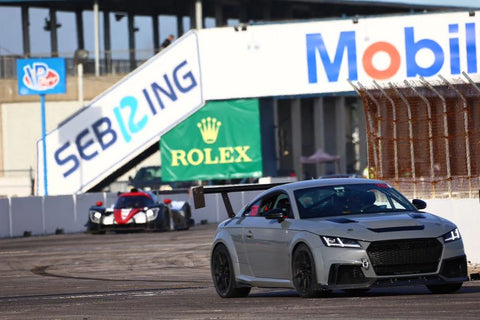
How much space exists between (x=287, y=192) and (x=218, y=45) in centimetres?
3191

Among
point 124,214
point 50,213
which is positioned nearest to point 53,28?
point 50,213

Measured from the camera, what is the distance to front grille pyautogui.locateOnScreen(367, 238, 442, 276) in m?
13.7

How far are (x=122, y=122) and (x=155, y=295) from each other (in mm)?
31186

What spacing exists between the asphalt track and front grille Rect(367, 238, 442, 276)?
0.31 metres

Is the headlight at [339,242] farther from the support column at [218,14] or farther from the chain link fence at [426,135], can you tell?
the support column at [218,14]

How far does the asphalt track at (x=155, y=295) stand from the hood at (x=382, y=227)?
655 mm

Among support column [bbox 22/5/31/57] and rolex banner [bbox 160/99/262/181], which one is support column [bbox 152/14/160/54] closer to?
support column [bbox 22/5/31/57]

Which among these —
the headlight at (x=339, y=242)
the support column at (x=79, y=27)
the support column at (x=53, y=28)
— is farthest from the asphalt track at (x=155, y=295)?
the support column at (x=79, y=27)

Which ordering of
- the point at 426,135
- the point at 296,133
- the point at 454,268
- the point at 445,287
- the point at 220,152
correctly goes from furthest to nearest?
1. the point at 296,133
2. the point at 220,152
3. the point at 426,135
4. the point at 445,287
5. the point at 454,268

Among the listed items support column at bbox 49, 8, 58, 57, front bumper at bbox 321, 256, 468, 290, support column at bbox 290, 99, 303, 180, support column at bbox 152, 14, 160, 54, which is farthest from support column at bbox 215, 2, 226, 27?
front bumper at bbox 321, 256, 468, 290

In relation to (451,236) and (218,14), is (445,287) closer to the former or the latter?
(451,236)

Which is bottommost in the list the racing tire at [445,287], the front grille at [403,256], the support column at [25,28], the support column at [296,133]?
the racing tire at [445,287]

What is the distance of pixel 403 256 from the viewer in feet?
45.1

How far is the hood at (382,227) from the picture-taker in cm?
1376
